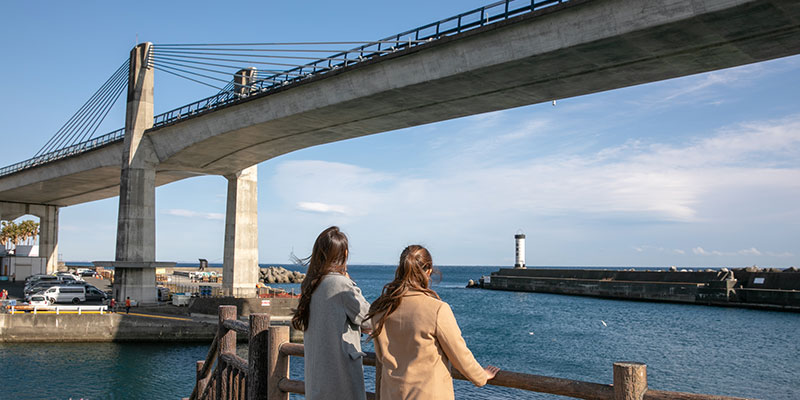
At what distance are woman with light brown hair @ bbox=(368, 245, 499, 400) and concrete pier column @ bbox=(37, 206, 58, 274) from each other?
85474 mm

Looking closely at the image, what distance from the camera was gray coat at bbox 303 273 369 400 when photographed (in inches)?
169

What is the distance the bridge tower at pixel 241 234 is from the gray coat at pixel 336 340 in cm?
4316

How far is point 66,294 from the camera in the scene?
43.1 m

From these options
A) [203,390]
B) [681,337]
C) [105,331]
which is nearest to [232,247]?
[105,331]

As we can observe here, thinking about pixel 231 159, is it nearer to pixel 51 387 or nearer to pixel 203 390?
pixel 51 387

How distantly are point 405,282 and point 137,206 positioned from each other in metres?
43.8

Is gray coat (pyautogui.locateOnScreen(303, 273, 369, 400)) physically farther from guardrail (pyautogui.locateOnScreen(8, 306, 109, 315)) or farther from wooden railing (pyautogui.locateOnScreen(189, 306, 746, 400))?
guardrail (pyautogui.locateOnScreen(8, 306, 109, 315))

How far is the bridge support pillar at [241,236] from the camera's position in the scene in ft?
151

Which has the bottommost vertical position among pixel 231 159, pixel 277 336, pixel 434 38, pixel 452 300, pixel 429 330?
pixel 452 300

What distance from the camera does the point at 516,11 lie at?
24094 mm

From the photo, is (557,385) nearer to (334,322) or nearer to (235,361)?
(334,322)

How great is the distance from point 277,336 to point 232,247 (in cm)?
4154

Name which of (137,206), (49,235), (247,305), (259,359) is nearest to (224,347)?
(259,359)

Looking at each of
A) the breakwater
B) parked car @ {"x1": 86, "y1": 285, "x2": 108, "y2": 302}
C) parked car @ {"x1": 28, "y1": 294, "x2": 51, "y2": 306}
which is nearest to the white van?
parked car @ {"x1": 86, "y1": 285, "x2": 108, "y2": 302}
